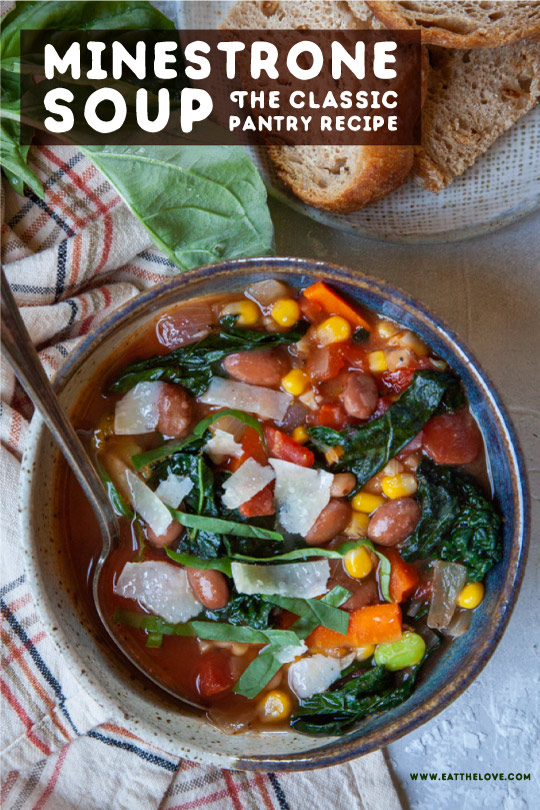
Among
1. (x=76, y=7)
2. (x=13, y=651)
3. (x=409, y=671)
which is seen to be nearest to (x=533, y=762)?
(x=409, y=671)

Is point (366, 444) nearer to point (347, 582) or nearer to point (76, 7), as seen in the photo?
point (347, 582)

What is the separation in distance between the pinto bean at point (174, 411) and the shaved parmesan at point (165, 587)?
1.67 feet

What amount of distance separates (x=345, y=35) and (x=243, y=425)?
1.79 metres

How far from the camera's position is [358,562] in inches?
112

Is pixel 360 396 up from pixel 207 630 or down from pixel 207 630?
up

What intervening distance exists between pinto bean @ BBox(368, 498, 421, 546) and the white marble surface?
84 cm

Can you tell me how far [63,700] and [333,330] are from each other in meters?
1.95

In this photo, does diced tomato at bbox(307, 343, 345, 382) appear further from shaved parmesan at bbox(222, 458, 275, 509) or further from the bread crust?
the bread crust

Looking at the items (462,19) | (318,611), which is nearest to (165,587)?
(318,611)

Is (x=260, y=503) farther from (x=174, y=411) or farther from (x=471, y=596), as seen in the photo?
(x=471, y=596)

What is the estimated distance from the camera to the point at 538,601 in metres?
3.34

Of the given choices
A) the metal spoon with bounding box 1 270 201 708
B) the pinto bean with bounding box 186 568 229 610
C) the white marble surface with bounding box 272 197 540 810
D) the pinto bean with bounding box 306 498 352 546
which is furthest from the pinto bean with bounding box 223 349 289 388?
the white marble surface with bounding box 272 197 540 810

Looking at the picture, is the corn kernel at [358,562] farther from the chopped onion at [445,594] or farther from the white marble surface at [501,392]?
the white marble surface at [501,392]

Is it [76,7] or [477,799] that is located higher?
[76,7]
